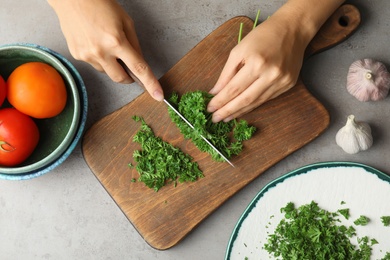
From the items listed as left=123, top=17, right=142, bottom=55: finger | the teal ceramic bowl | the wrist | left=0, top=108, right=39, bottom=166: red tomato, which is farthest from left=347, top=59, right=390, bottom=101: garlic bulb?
left=0, top=108, right=39, bottom=166: red tomato

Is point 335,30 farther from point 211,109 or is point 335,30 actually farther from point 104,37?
point 104,37

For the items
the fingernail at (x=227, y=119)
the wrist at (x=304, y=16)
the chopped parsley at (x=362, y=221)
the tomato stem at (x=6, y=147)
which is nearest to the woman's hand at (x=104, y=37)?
the fingernail at (x=227, y=119)

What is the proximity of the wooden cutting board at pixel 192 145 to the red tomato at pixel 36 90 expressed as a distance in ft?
0.56

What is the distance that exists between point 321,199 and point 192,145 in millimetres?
422

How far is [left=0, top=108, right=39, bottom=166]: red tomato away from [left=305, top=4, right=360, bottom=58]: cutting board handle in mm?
856

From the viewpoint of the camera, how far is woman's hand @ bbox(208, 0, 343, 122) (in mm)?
1479

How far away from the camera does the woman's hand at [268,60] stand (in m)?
1.48

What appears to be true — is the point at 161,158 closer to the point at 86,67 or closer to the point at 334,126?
the point at 86,67

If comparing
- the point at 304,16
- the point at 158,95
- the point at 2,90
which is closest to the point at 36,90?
the point at 2,90

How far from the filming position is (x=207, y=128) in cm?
161

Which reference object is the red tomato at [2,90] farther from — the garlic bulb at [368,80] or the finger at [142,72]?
Answer: the garlic bulb at [368,80]

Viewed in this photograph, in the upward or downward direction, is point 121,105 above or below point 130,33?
below

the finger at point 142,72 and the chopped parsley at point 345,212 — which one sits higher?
the finger at point 142,72

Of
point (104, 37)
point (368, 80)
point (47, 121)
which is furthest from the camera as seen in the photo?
point (47, 121)
